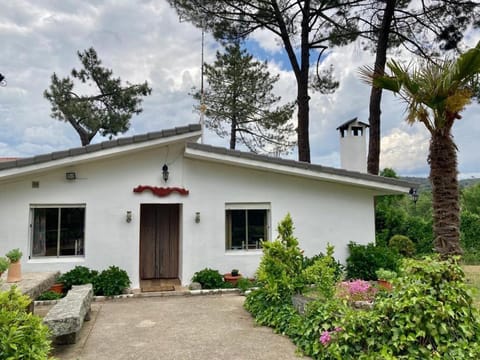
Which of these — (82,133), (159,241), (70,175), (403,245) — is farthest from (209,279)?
(82,133)

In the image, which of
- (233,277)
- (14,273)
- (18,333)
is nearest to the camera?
(18,333)

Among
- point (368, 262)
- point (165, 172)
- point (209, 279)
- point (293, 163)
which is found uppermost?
point (293, 163)

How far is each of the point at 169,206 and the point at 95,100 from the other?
1272cm

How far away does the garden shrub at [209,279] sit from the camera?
977 cm

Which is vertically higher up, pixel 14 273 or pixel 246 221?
pixel 246 221

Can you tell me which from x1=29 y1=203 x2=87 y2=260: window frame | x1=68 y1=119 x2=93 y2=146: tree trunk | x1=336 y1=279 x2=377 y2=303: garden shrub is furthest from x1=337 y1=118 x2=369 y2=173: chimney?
x1=68 y1=119 x2=93 y2=146: tree trunk

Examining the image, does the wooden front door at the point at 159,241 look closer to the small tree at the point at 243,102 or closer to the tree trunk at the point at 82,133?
the small tree at the point at 243,102

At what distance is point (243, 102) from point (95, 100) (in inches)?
322

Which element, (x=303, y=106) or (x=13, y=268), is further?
(x=303, y=106)

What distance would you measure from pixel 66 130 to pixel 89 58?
417 cm

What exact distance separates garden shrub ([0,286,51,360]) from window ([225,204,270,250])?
670cm

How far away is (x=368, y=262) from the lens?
1021cm

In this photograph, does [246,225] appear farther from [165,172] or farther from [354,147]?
[354,147]

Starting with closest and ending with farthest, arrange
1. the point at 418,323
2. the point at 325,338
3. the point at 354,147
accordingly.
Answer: the point at 418,323
the point at 325,338
the point at 354,147
